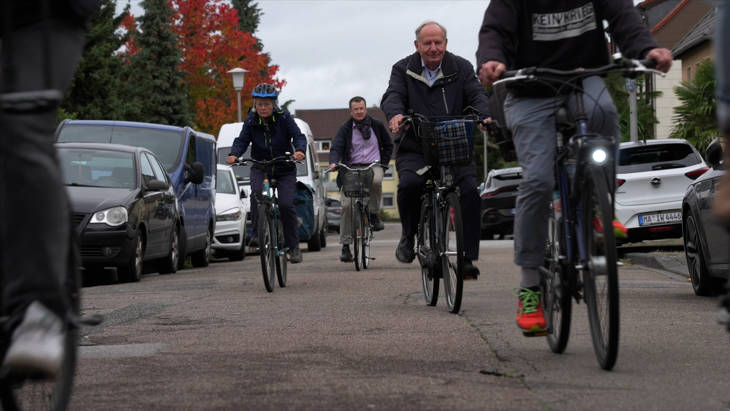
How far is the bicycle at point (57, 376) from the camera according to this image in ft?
10.6

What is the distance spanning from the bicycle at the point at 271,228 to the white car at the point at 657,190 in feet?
22.6

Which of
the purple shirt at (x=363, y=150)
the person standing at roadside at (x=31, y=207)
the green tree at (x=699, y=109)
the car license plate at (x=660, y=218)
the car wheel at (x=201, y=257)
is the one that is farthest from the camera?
the green tree at (x=699, y=109)

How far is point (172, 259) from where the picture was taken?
15641mm

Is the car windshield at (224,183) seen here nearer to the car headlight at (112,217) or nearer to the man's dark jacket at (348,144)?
the man's dark jacket at (348,144)

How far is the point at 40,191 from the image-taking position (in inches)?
121

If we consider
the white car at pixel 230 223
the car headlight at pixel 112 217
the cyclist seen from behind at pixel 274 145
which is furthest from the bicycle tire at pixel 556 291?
the white car at pixel 230 223

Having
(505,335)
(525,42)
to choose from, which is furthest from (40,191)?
(505,335)

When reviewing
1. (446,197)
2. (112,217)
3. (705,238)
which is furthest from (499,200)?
(446,197)

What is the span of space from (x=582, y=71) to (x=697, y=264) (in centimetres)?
463

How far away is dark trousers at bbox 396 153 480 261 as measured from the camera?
337 inches

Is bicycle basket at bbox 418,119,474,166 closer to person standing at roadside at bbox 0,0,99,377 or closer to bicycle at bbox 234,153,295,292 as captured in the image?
bicycle at bbox 234,153,295,292

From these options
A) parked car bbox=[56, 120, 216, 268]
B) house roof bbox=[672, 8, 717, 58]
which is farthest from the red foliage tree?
parked car bbox=[56, 120, 216, 268]

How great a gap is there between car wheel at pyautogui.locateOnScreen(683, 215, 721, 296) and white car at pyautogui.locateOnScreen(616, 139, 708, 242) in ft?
23.8

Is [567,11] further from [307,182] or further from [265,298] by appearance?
[307,182]
